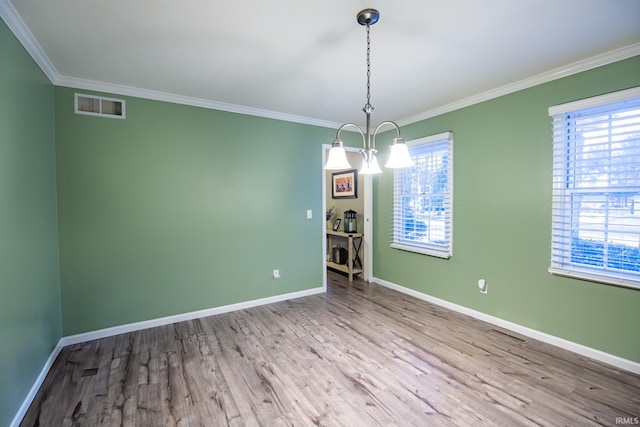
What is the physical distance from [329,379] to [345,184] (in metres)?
3.88

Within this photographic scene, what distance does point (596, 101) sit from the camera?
2410mm

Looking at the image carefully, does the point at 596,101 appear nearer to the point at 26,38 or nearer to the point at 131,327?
the point at 26,38

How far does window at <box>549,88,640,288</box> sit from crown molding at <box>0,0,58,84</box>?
417 cm

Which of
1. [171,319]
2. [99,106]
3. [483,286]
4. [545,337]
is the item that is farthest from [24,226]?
[545,337]

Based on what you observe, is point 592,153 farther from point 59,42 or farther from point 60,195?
point 60,195

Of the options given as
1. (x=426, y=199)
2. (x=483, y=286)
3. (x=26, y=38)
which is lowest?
(x=483, y=286)

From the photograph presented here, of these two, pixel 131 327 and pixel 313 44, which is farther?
pixel 131 327

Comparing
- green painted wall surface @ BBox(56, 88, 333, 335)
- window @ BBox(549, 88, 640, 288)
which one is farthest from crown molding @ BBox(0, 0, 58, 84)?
window @ BBox(549, 88, 640, 288)

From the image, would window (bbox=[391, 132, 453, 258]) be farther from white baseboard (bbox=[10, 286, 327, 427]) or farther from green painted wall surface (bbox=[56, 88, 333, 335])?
white baseboard (bbox=[10, 286, 327, 427])

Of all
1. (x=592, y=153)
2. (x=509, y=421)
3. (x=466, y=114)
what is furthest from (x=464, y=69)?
(x=509, y=421)

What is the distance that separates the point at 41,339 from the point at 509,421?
3.43 meters

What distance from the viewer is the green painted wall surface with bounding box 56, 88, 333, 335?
2.82 metres

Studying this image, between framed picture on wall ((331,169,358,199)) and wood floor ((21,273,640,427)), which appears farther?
framed picture on wall ((331,169,358,199))

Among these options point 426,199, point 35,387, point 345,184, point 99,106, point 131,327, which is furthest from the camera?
point 345,184
